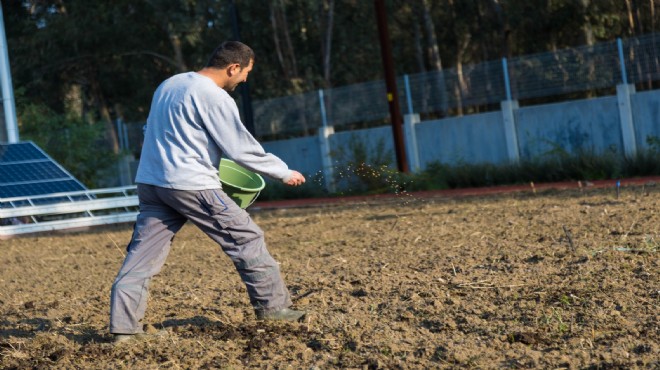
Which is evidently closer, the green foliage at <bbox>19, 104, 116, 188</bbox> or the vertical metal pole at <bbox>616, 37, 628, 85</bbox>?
the vertical metal pole at <bbox>616, 37, 628, 85</bbox>

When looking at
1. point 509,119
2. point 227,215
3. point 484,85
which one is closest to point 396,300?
point 227,215

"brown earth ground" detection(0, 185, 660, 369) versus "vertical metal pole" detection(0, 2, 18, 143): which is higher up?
"vertical metal pole" detection(0, 2, 18, 143)

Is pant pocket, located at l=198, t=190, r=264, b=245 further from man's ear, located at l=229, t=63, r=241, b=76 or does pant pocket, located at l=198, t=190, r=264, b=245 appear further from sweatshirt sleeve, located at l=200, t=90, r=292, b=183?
man's ear, located at l=229, t=63, r=241, b=76

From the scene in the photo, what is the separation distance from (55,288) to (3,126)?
383 inches

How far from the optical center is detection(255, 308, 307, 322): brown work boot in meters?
6.55

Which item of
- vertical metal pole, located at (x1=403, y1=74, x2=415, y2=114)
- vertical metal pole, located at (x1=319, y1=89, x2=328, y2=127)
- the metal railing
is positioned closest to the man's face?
the metal railing

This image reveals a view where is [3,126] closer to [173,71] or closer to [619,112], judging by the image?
[619,112]

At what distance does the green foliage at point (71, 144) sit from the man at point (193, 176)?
1551 centimetres

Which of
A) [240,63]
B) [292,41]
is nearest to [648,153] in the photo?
[240,63]

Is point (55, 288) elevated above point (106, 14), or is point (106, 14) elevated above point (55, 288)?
point (106, 14)

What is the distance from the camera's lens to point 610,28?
118 ft

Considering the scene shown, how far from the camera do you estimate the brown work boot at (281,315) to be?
6551mm

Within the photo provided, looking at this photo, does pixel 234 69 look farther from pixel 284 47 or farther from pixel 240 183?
pixel 284 47

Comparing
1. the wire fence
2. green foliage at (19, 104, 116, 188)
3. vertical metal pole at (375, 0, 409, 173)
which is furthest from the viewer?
vertical metal pole at (375, 0, 409, 173)
